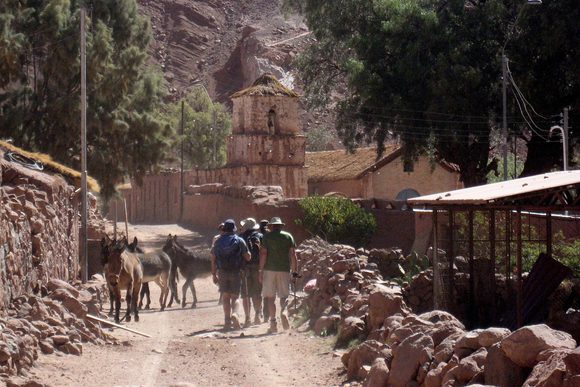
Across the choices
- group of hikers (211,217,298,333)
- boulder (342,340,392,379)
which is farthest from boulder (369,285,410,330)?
group of hikers (211,217,298,333)

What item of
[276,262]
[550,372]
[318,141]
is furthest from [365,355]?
[318,141]

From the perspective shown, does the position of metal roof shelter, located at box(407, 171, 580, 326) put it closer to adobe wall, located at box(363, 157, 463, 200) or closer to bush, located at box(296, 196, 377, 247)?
bush, located at box(296, 196, 377, 247)

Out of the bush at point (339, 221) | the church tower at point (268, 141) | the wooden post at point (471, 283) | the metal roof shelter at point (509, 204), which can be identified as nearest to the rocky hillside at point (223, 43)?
Result: the church tower at point (268, 141)

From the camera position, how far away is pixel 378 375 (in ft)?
34.8

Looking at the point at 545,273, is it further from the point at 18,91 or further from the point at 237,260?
the point at 18,91

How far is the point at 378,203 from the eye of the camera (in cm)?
3484

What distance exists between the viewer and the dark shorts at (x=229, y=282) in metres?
18.2

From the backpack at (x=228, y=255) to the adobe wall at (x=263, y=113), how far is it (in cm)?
3840

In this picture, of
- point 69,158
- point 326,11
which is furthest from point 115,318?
point 326,11

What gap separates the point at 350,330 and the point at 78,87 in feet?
93.1

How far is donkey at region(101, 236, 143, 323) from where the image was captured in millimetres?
18703

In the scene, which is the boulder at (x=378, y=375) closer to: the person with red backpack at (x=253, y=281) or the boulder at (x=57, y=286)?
the boulder at (x=57, y=286)

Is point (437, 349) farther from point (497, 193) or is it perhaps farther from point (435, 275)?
point (435, 275)

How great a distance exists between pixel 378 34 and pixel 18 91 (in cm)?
1512
